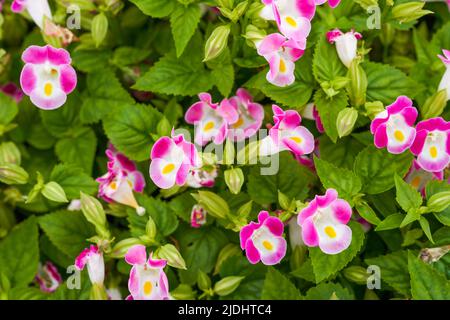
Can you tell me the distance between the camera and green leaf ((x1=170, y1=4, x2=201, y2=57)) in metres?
1.11

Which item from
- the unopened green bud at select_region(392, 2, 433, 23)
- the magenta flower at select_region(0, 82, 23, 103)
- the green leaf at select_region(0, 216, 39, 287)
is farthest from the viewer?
the magenta flower at select_region(0, 82, 23, 103)

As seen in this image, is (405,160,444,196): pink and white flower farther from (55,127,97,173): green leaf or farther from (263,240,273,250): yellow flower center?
(55,127,97,173): green leaf

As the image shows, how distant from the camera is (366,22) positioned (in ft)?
3.85

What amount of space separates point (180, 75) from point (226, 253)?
32 cm

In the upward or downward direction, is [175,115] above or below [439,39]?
below

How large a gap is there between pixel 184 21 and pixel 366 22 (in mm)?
313

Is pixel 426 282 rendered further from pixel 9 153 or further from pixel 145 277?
pixel 9 153

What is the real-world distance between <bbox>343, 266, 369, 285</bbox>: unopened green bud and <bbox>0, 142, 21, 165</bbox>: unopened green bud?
62 centimetres

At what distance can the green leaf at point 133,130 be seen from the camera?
1.19m

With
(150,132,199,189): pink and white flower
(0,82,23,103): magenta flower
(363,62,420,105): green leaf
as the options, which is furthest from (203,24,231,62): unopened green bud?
(0,82,23,103): magenta flower

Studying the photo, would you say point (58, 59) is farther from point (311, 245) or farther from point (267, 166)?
point (311, 245)

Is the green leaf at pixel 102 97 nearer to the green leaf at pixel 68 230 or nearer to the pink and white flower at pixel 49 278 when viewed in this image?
the green leaf at pixel 68 230

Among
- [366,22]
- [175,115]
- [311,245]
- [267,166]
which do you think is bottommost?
[311,245]
